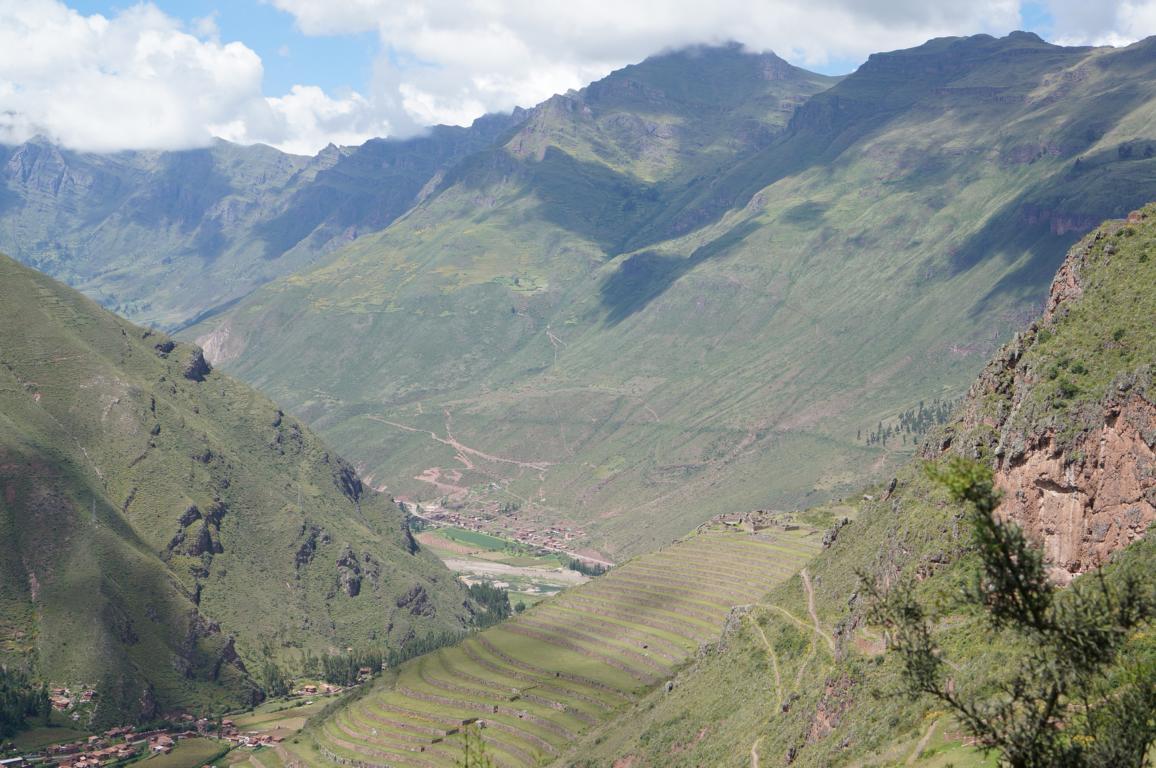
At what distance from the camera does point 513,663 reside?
200 meters

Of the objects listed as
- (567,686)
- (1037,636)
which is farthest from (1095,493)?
(567,686)

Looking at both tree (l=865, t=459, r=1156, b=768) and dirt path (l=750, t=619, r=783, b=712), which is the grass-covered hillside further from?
tree (l=865, t=459, r=1156, b=768)

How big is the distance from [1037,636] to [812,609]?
9809cm

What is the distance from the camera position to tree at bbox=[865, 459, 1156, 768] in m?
37.2

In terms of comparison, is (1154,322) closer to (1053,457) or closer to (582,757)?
(1053,457)

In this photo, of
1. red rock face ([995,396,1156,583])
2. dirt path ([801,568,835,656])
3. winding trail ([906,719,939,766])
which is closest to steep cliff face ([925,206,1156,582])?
red rock face ([995,396,1156,583])

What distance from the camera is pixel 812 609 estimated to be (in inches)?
5290

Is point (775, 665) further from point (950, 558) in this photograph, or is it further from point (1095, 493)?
point (1095, 493)

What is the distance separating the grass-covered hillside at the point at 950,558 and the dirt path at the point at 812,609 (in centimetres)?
32

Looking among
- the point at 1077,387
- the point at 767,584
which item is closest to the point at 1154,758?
the point at 1077,387

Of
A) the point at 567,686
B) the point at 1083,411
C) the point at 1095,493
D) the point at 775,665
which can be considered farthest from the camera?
the point at 567,686

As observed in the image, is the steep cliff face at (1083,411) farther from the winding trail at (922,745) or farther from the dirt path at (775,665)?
the dirt path at (775,665)

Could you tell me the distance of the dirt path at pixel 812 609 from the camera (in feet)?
396

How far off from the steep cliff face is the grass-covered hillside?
0.16 meters
